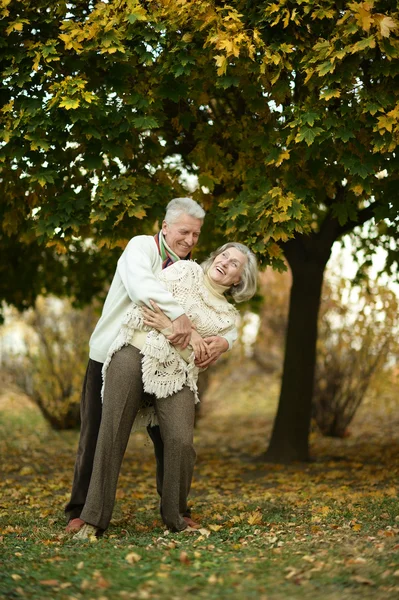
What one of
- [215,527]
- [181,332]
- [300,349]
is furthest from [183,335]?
[300,349]

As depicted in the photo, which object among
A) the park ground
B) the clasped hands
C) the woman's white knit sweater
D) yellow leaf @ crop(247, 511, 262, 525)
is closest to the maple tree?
the woman's white knit sweater

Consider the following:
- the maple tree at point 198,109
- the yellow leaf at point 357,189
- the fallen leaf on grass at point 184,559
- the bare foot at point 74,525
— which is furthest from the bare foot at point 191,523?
the yellow leaf at point 357,189

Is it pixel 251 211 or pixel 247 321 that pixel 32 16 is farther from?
pixel 247 321

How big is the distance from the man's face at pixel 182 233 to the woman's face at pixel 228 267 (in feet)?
0.65

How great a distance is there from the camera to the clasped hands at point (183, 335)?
416cm

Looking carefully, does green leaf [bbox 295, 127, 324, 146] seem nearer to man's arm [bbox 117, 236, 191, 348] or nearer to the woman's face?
the woman's face

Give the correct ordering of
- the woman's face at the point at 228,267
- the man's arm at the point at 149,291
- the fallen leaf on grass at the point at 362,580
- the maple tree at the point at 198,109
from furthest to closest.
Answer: the maple tree at the point at 198,109, the woman's face at the point at 228,267, the man's arm at the point at 149,291, the fallen leaf on grass at the point at 362,580

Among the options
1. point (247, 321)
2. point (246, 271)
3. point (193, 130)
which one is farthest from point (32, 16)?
point (247, 321)

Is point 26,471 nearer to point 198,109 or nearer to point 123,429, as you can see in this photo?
point 123,429

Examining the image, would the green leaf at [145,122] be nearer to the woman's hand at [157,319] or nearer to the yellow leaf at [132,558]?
the woman's hand at [157,319]

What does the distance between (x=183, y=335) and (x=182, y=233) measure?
620 millimetres

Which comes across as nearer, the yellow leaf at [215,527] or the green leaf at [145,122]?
the yellow leaf at [215,527]

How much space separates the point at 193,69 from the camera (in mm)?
5508

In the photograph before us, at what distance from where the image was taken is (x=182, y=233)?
4.40 meters
